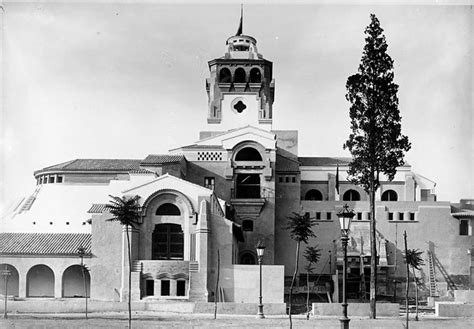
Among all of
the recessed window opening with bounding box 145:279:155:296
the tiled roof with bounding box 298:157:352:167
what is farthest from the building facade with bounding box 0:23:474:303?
the tiled roof with bounding box 298:157:352:167

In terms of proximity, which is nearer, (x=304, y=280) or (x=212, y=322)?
(x=212, y=322)

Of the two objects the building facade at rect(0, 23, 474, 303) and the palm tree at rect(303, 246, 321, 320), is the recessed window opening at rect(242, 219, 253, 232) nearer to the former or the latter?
the building facade at rect(0, 23, 474, 303)

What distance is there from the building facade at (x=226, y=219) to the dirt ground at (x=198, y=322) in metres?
9.83

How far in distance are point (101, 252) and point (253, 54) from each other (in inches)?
1144

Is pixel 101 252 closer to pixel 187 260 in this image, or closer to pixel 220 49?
pixel 187 260

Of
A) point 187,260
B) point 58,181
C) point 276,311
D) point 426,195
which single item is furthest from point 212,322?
point 426,195

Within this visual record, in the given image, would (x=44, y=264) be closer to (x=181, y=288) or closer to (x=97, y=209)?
(x=97, y=209)

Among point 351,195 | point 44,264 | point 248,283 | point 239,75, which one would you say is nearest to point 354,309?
point 248,283

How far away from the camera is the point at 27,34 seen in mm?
35562

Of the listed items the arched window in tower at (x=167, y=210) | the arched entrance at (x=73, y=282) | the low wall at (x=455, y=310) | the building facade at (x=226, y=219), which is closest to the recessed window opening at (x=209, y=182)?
the building facade at (x=226, y=219)

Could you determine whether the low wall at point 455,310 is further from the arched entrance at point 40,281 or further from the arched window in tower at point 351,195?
the arched window in tower at point 351,195

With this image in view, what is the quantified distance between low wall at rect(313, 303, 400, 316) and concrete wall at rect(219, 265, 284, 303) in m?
9.10

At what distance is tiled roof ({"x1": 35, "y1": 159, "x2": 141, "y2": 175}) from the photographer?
6594 cm

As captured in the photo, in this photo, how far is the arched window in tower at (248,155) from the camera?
6438cm
